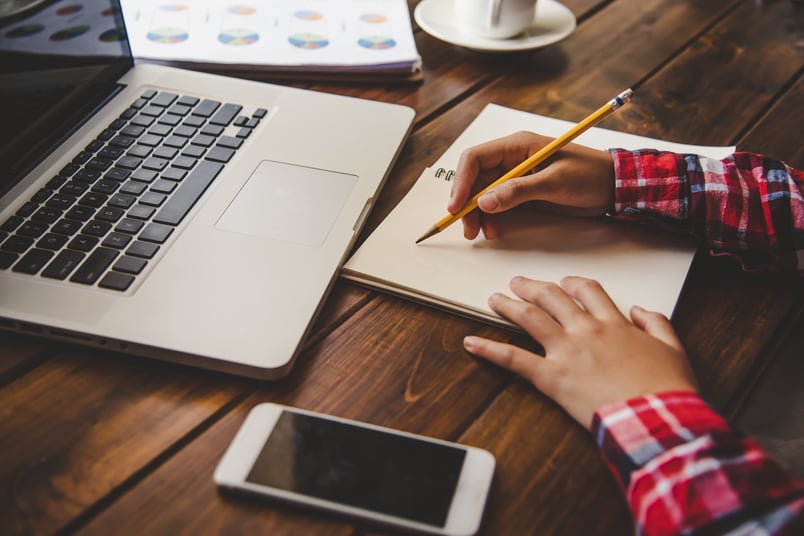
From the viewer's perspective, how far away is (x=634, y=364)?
0.54 m

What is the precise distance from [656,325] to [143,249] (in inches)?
17.6

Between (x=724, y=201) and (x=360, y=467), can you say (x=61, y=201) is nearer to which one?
(x=360, y=467)

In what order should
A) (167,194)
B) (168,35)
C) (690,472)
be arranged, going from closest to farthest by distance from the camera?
(690,472) → (167,194) → (168,35)

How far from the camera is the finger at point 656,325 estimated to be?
0.57 meters

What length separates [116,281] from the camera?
0.57 meters

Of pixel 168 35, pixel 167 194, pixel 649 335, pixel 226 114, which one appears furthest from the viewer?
pixel 168 35

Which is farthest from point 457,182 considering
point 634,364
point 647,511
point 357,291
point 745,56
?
point 745,56

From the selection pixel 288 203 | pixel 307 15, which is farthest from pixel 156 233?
pixel 307 15

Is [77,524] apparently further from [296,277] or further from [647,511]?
[647,511]

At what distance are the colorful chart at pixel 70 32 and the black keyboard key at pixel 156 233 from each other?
247 mm

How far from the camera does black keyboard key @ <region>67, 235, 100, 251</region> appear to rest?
0.60m

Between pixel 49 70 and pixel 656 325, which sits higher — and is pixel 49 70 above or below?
above

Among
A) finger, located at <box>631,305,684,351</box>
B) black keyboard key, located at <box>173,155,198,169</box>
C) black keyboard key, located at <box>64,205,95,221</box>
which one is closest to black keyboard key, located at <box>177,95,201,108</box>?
black keyboard key, located at <box>173,155,198,169</box>

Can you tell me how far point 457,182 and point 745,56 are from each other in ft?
2.11
